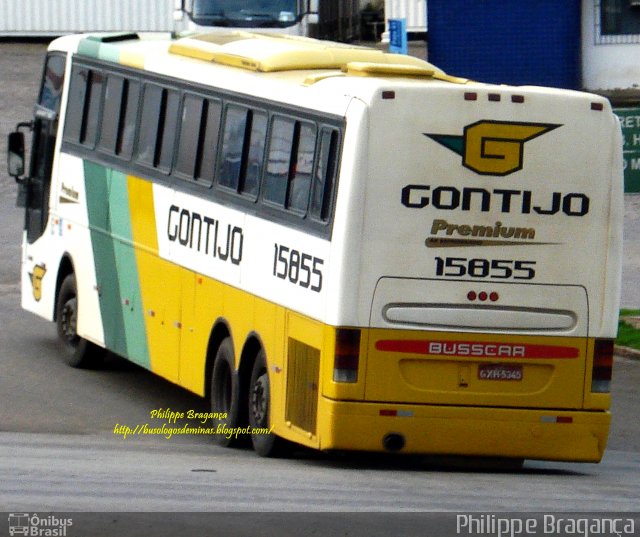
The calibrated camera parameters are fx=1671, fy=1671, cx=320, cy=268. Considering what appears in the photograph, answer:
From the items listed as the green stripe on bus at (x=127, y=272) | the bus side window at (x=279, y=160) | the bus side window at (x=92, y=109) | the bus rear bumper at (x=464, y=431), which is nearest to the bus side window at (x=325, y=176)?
the bus side window at (x=279, y=160)

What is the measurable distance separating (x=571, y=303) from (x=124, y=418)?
4.58 metres

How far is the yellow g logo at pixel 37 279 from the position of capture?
58.0ft

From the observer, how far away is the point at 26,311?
19.7m

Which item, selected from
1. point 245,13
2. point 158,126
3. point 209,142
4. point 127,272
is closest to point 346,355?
point 209,142

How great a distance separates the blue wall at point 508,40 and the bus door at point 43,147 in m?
17.6

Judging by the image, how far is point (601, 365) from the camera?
11.6 metres

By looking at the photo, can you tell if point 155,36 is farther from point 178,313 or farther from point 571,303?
point 571,303

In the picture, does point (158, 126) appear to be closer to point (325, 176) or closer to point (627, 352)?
point (325, 176)

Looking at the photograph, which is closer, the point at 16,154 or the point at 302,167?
the point at 302,167

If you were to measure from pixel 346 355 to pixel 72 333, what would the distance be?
253 inches

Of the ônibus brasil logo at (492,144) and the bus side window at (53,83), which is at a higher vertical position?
the bus side window at (53,83)

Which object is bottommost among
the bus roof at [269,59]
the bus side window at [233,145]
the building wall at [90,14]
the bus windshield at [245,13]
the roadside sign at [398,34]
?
the bus side window at [233,145]

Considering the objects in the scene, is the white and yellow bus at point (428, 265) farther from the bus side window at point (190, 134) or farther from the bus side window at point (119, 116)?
the bus side window at point (119, 116)

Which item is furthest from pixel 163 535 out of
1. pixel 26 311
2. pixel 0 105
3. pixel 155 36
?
pixel 0 105
